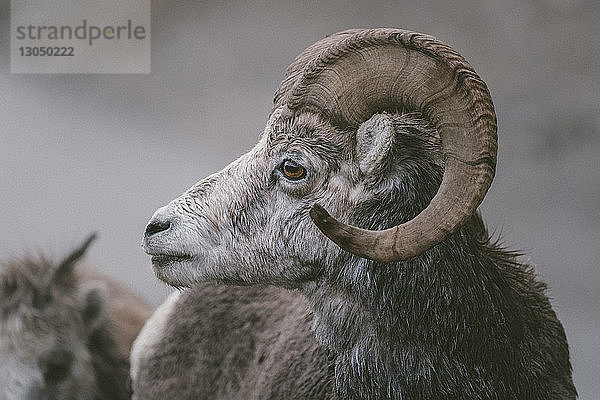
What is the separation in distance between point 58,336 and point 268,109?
148cm

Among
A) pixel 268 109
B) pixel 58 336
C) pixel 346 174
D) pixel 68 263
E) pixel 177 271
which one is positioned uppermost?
pixel 268 109

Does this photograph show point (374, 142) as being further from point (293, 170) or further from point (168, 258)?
point (168, 258)

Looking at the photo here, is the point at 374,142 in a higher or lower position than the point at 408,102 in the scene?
lower

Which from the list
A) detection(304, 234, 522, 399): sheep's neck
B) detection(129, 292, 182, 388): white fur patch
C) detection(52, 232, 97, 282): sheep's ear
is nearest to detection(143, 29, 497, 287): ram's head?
detection(304, 234, 522, 399): sheep's neck

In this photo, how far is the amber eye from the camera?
2064mm

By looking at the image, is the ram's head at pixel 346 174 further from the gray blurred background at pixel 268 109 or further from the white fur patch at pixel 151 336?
the gray blurred background at pixel 268 109

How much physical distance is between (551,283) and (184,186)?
1907 millimetres

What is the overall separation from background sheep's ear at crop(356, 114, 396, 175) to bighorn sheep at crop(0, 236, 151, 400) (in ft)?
6.27

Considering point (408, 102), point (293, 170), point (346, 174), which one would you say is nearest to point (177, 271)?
point (293, 170)

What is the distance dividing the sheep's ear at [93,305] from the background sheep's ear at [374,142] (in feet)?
6.83

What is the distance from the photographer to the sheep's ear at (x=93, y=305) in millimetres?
3660

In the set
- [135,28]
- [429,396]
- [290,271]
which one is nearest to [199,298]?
[290,271]

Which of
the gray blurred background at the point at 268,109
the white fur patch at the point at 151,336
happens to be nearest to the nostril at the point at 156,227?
the white fur patch at the point at 151,336

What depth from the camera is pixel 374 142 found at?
1.97 meters
